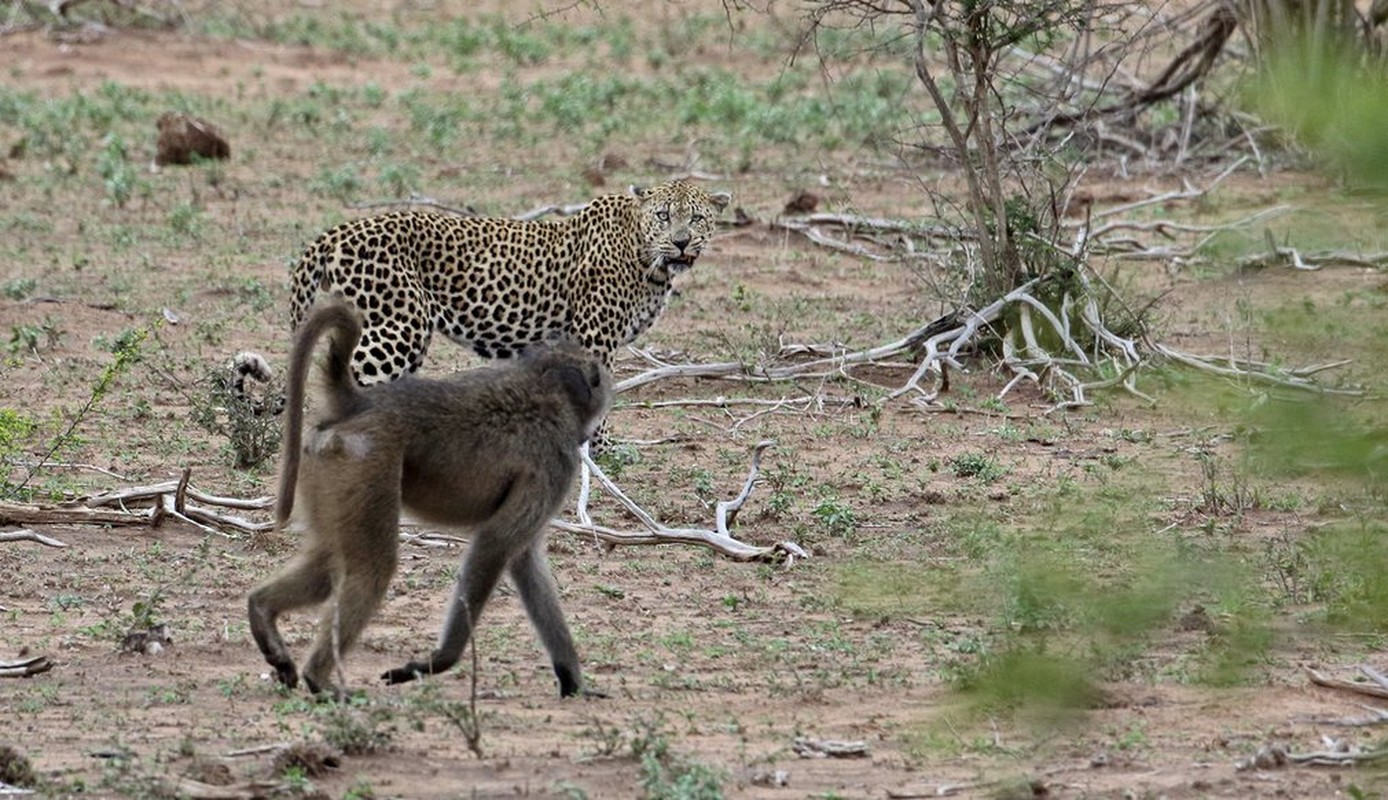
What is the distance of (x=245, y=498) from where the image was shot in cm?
972

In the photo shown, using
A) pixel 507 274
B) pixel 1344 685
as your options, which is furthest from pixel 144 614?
pixel 507 274

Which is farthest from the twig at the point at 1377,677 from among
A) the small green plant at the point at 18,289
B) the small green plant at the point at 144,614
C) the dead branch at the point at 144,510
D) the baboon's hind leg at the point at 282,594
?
the small green plant at the point at 18,289

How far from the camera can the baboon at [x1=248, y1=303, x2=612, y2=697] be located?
6512mm

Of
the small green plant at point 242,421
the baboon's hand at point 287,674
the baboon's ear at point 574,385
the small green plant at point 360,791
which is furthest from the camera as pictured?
the small green plant at point 242,421

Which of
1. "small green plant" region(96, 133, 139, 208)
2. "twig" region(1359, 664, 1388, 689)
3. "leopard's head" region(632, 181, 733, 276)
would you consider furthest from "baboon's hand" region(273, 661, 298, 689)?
"small green plant" region(96, 133, 139, 208)

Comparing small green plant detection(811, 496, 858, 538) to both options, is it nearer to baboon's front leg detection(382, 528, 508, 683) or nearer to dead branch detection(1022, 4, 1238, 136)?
baboon's front leg detection(382, 528, 508, 683)

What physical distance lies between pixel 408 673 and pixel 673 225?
513 centimetres

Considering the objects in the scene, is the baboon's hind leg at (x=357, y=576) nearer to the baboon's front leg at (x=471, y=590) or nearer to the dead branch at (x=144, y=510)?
the baboon's front leg at (x=471, y=590)

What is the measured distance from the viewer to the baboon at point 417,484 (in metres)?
6.51

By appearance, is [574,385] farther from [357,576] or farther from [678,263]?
[678,263]

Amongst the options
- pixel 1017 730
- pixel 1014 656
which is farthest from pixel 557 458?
pixel 1014 656

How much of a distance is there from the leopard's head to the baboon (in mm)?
4333

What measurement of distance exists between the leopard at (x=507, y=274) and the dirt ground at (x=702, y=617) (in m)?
0.67

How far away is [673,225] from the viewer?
38.1ft
